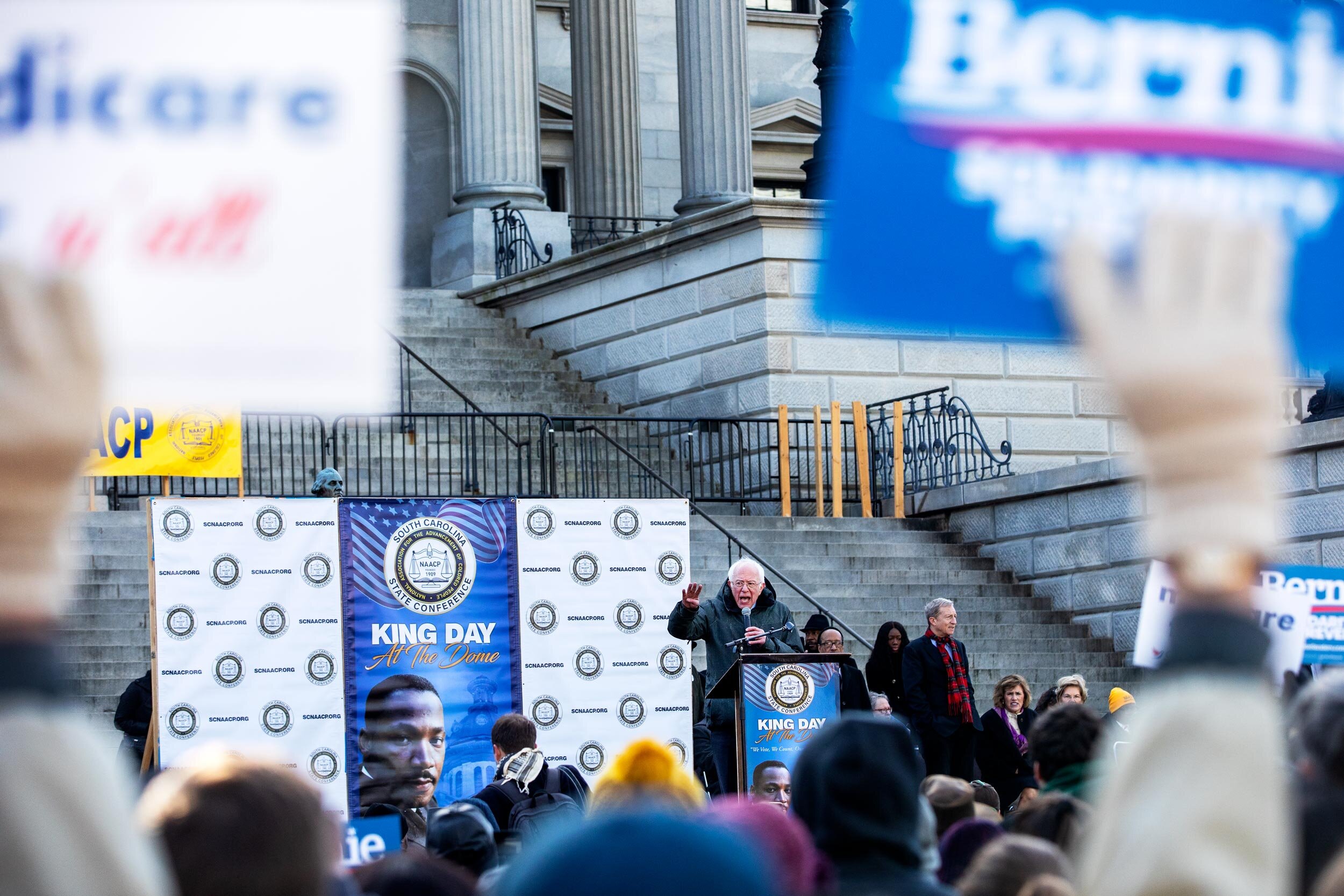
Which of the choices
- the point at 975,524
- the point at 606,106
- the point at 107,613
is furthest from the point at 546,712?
the point at 606,106

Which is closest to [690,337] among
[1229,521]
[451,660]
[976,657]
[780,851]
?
[976,657]

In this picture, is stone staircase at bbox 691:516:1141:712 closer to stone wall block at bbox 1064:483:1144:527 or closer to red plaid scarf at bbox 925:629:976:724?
stone wall block at bbox 1064:483:1144:527

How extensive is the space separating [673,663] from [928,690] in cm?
229

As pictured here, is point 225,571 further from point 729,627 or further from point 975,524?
point 975,524

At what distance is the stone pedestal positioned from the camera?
29500 mm

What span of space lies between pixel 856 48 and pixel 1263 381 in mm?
1337

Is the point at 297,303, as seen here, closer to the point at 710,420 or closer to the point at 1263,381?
the point at 1263,381

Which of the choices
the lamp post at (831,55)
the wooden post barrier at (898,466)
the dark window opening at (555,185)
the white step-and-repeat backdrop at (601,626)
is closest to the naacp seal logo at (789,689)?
the white step-and-repeat backdrop at (601,626)

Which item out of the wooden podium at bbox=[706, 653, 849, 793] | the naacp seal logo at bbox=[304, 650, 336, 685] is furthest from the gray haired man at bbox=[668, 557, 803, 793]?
the naacp seal logo at bbox=[304, 650, 336, 685]

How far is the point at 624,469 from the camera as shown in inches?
917

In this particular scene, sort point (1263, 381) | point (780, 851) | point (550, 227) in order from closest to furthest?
point (1263, 381), point (780, 851), point (550, 227)

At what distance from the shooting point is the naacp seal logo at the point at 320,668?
14.7 meters

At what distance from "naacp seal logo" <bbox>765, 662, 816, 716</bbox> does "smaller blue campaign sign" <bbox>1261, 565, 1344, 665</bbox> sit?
4.97 metres

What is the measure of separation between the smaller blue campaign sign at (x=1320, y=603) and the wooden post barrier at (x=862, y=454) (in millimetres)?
13794
